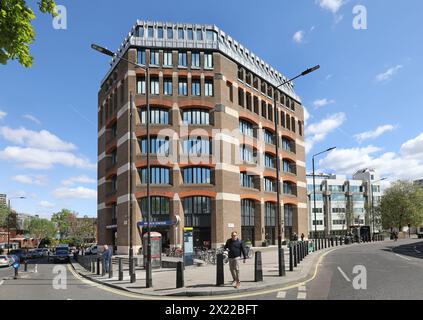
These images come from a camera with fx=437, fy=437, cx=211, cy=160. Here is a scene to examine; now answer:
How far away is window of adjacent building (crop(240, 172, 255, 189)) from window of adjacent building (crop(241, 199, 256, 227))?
1.82 m

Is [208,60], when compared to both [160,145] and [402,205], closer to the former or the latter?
[160,145]

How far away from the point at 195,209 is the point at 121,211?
835cm

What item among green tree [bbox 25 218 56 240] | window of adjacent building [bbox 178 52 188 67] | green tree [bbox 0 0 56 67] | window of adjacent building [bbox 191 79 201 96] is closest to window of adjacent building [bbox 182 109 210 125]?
window of adjacent building [bbox 191 79 201 96]

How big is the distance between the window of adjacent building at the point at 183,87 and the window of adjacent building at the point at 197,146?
205 inches

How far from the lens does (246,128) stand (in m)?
53.8

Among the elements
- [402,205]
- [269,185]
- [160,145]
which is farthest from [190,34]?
[402,205]

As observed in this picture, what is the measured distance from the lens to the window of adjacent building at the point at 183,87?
47812 millimetres

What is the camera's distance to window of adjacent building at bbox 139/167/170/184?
152ft

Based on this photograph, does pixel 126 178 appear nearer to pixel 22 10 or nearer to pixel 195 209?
pixel 195 209

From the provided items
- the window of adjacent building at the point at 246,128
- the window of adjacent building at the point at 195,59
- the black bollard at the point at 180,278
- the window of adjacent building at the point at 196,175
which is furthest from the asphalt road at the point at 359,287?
the window of adjacent building at the point at 246,128

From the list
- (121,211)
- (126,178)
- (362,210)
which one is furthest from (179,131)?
(362,210)

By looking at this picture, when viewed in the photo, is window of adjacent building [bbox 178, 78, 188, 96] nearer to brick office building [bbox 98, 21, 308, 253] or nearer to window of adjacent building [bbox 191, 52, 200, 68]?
brick office building [bbox 98, 21, 308, 253]

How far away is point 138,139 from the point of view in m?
46.5

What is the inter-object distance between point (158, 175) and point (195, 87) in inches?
416
